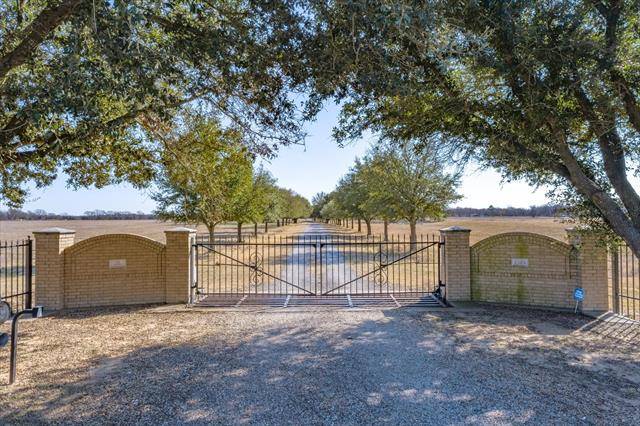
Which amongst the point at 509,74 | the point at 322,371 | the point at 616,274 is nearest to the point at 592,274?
the point at 616,274

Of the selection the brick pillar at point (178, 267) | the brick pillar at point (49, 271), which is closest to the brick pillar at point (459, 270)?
the brick pillar at point (178, 267)

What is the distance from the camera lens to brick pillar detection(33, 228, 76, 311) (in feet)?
27.5

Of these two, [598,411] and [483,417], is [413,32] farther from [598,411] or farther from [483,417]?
[598,411]

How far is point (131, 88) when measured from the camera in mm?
4016

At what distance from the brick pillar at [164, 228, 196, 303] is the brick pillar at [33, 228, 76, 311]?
2.26 metres

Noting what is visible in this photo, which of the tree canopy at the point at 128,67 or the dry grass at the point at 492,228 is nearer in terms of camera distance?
the tree canopy at the point at 128,67

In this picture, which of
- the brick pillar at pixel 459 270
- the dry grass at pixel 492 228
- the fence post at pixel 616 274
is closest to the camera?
the fence post at pixel 616 274

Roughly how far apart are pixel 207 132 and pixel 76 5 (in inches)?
149

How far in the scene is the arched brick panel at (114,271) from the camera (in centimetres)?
855

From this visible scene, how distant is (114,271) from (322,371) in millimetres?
6183

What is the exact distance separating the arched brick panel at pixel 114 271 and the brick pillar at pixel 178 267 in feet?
0.65

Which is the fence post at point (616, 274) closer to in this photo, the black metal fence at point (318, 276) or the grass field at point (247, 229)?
the black metal fence at point (318, 276)

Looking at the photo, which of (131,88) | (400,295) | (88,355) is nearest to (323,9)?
(131,88)

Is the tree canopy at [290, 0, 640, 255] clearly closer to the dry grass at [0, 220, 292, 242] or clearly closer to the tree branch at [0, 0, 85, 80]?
the tree branch at [0, 0, 85, 80]
